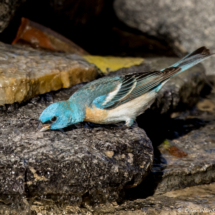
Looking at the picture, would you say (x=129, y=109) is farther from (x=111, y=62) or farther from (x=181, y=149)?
(x=111, y=62)

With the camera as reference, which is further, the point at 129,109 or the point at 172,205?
the point at 129,109

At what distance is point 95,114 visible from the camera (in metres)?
3.67

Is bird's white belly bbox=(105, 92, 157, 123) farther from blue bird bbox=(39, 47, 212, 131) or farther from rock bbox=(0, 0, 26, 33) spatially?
rock bbox=(0, 0, 26, 33)

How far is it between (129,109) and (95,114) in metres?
0.49

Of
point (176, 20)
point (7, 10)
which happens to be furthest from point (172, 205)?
point (176, 20)

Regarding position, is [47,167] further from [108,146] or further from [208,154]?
[208,154]

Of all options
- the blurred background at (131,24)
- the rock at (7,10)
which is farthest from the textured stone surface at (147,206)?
the blurred background at (131,24)

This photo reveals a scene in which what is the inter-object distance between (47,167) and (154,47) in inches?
209

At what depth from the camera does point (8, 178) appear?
9.40ft

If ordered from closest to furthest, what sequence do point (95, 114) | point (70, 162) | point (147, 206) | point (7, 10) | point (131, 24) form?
point (70, 162) → point (147, 206) → point (95, 114) → point (7, 10) → point (131, 24)

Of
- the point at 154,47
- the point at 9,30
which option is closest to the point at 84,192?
the point at 9,30

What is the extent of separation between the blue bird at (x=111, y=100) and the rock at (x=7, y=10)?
85.2 inches

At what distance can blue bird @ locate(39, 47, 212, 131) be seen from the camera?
11.2 feet

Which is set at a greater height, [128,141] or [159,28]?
[159,28]
